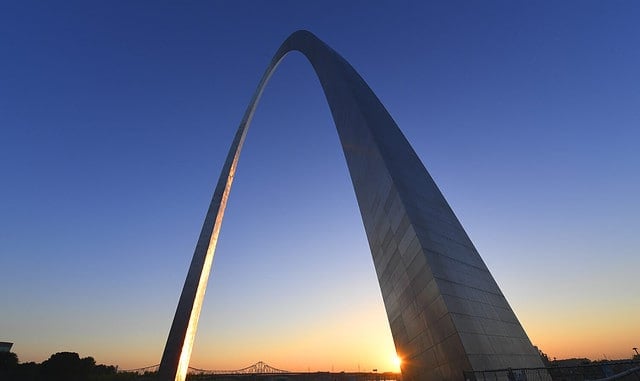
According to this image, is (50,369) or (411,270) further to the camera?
(50,369)

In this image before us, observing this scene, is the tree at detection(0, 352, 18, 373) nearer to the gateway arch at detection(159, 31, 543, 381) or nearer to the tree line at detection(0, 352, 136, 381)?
the tree line at detection(0, 352, 136, 381)

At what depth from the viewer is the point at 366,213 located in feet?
52.8

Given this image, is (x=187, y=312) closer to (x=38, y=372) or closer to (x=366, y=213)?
(x=366, y=213)

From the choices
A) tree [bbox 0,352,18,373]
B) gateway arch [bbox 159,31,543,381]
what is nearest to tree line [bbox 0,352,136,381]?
tree [bbox 0,352,18,373]

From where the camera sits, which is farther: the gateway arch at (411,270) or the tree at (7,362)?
the tree at (7,362)

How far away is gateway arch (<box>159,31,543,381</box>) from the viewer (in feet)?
30.5

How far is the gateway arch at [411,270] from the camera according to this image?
365 inches

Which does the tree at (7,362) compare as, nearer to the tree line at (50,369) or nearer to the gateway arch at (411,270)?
the tree line at (50,369)

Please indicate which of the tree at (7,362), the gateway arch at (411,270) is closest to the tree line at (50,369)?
the tree at (7,362)

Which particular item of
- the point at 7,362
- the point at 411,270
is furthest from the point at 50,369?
the point at 411,270

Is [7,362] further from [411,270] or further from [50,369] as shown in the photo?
[411,270]

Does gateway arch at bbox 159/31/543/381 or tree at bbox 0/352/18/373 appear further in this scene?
tree at bbox 0/352/18/373

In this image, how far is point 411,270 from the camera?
11.2m

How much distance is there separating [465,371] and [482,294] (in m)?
3.46
